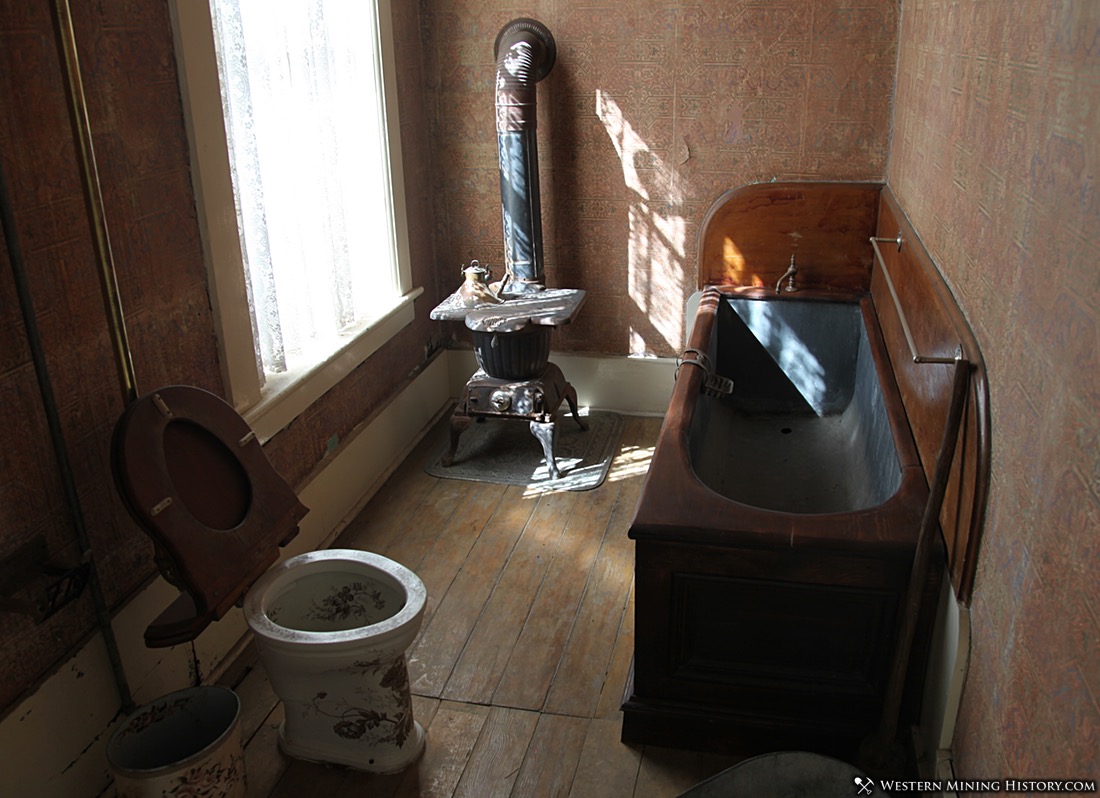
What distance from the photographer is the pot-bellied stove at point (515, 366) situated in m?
3.81

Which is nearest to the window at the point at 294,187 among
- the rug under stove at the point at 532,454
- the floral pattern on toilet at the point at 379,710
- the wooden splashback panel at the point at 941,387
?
the rug under stove at the point at 532,454

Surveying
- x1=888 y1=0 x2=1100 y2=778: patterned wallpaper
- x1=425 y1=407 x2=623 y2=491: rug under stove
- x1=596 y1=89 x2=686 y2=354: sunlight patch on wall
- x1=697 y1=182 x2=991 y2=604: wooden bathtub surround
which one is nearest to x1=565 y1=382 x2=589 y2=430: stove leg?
x1=425 y1=407 x2=623 y2=491: rug under stove

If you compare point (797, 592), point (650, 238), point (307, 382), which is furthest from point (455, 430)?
point (797, 592)

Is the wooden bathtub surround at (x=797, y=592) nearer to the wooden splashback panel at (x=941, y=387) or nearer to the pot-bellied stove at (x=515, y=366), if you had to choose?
the wooden splashback panel at (x=941, y=387)

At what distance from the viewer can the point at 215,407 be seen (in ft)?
8.02

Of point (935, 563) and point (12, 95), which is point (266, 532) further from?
point (935, 563)

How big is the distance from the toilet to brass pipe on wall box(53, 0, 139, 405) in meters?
0.12

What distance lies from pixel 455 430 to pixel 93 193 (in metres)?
2.07

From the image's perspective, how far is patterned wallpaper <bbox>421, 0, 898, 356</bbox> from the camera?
3.84m

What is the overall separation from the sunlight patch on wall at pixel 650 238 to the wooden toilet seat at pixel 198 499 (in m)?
2.22

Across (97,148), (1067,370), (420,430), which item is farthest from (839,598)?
(420,430)

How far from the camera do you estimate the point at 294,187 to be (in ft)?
10.5

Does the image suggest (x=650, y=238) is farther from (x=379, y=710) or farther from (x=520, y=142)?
(x=379, y=710)

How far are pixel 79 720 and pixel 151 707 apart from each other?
0.51ft
